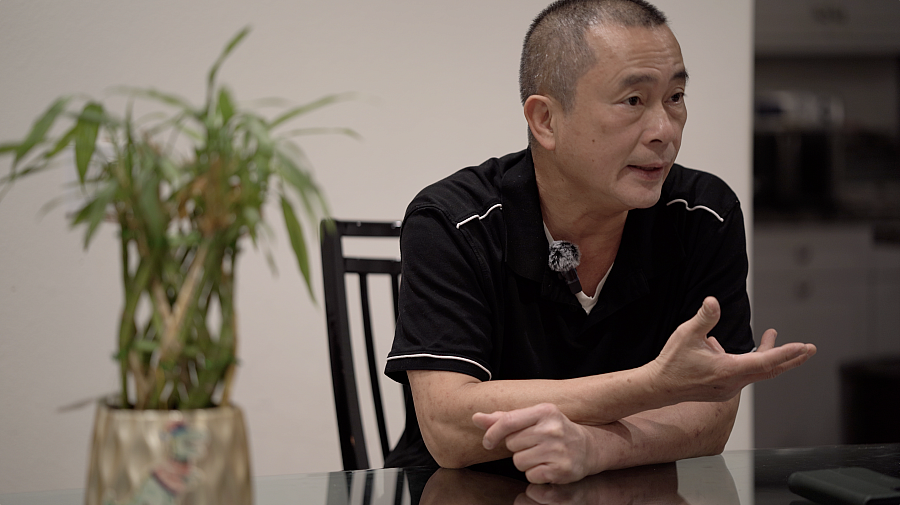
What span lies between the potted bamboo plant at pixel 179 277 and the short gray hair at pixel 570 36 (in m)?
0.80

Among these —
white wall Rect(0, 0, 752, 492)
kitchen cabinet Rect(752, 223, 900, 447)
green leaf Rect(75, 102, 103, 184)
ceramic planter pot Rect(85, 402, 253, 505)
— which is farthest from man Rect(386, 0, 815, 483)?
kitchen cabinet Rect(752, 223, 900, 447)

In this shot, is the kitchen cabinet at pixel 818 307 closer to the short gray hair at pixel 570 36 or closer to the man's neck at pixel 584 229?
the man's neck at pixel 584 229

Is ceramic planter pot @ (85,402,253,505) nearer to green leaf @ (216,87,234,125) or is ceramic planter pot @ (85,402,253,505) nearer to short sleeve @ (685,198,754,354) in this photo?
green leaf @ (216,87,234,125)

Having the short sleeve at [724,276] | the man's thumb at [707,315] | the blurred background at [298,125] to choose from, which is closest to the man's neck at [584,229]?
the short sleeve at [724,276]

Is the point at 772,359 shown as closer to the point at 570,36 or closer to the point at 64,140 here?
the point at 570,36

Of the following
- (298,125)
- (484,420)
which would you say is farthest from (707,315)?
(298,125)

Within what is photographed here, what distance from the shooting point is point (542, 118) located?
53.1 inches

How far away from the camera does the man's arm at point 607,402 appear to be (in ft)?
3.22

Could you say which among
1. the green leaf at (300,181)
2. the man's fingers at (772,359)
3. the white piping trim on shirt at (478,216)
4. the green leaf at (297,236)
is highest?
the white piping trim on shirt at (478,216)

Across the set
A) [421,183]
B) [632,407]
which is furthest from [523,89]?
[421,183]

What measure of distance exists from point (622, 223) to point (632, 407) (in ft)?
1.45

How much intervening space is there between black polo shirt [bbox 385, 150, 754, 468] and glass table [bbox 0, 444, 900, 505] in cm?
24

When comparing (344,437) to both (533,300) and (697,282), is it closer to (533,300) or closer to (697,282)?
(533,300)

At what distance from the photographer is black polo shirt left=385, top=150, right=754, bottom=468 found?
1.27 metres
